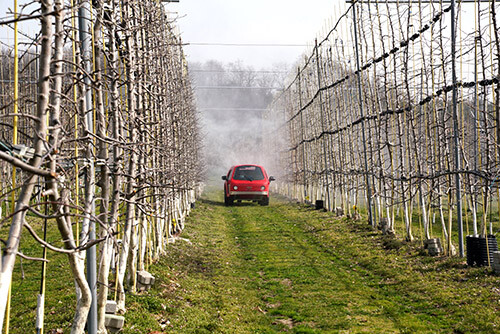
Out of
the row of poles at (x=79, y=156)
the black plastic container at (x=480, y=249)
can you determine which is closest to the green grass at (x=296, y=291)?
the black plastic container at (x=480, y=249)

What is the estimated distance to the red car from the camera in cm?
2194

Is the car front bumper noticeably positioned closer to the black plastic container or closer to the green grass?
the green grass

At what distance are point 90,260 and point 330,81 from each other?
1470cm

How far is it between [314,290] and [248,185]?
14222 millimetres

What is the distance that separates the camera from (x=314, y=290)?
7.74 m

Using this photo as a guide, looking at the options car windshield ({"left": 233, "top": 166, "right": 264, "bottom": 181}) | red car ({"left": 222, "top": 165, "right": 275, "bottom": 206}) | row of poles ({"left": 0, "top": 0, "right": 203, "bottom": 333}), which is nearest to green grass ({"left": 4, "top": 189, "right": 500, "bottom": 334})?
row of poles ({"left": 0, "top": 0, "right": 203, "bottom": 333})

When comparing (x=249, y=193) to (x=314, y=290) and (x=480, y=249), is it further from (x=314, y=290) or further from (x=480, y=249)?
(x=480, y=249)

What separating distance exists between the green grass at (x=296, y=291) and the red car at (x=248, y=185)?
986 cm

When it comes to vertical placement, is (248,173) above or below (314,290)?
above

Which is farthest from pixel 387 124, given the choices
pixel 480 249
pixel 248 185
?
pixel 248 185

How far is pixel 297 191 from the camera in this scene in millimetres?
25438

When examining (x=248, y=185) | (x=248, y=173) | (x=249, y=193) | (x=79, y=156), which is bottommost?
(x=249, y=193)

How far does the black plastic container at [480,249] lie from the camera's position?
7535mm

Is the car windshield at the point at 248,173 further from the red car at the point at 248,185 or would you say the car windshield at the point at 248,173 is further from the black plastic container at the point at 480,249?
the black plastic container at the point at 480,249
